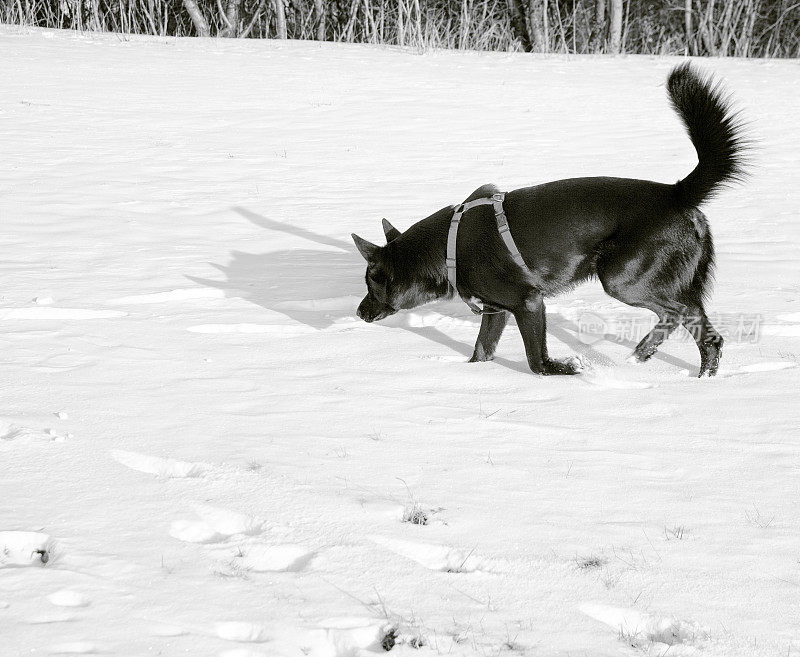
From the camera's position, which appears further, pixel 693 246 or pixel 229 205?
pixel 229 205

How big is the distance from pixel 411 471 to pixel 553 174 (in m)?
5.49

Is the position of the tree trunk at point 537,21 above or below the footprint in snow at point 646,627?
above

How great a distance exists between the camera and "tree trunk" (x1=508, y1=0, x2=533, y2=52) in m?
18.6

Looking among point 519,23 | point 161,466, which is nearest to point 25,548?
point 161,466

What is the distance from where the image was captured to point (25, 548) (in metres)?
2.53

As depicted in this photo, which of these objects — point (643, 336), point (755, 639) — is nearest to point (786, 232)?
point (643, 336)

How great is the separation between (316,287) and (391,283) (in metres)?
1.01

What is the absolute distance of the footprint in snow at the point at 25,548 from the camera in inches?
97.0

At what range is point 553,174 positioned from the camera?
8070mm

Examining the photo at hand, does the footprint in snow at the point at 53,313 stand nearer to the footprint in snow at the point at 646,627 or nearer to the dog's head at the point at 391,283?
the dog's head at the point at 391,283

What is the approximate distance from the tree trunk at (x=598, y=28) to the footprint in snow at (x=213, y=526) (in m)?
16.9

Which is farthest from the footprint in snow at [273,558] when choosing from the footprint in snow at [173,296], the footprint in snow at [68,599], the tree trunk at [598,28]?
the tree trunk at [598,28]

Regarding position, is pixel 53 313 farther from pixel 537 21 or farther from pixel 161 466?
pixel 537 21

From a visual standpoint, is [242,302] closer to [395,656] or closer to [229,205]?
[229,205]
